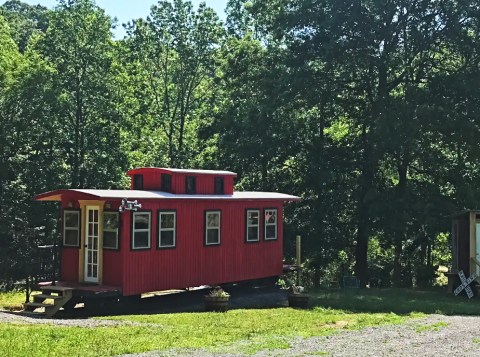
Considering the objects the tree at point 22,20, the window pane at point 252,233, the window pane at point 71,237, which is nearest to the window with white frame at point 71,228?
the window pane at point 71,237

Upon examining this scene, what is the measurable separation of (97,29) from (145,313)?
59.4 ft

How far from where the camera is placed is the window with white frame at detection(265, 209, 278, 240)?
2141cm

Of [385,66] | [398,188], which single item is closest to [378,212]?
[398,188]

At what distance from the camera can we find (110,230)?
54.5 ft

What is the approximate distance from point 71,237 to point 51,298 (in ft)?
6.44

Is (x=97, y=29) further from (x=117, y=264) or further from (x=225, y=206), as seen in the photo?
(x=117, y=264)

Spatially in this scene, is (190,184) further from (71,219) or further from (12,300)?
(12,300)

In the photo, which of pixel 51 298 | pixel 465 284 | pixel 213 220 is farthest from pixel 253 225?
pixel 51 298

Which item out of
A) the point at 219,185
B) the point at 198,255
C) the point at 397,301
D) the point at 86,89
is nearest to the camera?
the point at 198,255

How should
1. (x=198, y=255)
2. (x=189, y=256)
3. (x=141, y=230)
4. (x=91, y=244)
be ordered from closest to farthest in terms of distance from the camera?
(x=141, y=230) < (x=91, y=244) < (x=189, y=256) < (x=198, y=255)

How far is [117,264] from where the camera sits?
16.5 m

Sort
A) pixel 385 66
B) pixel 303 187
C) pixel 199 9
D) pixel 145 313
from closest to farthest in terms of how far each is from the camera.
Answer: pixel 145 313 → pixel 385 66 → pixel 303 187 → pixel 199 9

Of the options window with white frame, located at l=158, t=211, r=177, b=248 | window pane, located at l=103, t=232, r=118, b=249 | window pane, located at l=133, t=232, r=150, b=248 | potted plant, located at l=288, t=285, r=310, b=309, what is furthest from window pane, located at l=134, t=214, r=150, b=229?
potted plant, located at l=288, t=285, r=310, b=309

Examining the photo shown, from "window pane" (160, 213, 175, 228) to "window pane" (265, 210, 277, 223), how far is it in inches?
177
